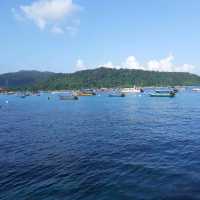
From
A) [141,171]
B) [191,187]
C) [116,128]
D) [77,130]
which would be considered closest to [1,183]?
[141,171]

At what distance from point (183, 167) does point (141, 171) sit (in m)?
5.35

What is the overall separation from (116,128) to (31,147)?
24.6 metres

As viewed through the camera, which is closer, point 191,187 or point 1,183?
point 191,187

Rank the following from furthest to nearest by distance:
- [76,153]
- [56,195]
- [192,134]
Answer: [192,134]
[76,153]
[56,195]

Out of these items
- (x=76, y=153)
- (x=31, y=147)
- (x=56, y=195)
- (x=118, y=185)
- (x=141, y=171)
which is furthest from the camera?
(x=31, y=147)

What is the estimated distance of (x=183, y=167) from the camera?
3362 cm

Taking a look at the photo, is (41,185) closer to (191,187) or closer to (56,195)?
(56,195)

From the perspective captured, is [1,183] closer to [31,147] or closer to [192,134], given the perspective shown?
[31,147]

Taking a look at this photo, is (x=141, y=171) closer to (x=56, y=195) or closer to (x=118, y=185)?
(x=118, y=185)

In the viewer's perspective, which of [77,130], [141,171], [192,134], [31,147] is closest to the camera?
[141,171]

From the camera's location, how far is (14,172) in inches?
1310

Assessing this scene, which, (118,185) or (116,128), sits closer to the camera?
(118,185)

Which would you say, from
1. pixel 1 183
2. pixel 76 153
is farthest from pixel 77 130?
pixel 1 183

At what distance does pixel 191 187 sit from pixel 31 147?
2840 centimetres
